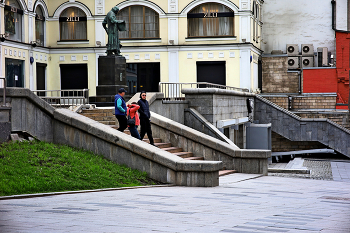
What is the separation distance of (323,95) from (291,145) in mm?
3926

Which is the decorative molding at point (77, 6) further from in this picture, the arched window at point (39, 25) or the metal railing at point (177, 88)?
the metal railing at point (177, 88)

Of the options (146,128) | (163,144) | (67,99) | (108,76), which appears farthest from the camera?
(67,99)

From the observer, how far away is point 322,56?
37594 mm

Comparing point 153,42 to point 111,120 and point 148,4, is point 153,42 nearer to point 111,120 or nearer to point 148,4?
point 148,4

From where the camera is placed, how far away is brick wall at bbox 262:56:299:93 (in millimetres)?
35562

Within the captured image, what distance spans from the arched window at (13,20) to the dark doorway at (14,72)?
132cm

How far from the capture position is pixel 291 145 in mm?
32219

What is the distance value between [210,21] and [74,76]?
30.6 feet

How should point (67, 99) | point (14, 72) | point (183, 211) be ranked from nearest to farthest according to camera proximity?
point (183, 211)
point (67, 99)
point (14, 72)

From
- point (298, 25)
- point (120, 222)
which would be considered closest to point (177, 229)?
point (120, 222)

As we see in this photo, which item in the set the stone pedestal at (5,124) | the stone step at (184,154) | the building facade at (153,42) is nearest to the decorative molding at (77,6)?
the building facade at (153,42)

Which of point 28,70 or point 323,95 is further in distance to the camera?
point 323,95

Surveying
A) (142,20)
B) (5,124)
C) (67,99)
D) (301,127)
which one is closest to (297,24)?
(301,127)

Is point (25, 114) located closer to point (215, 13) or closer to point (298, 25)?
point (215, 13)
